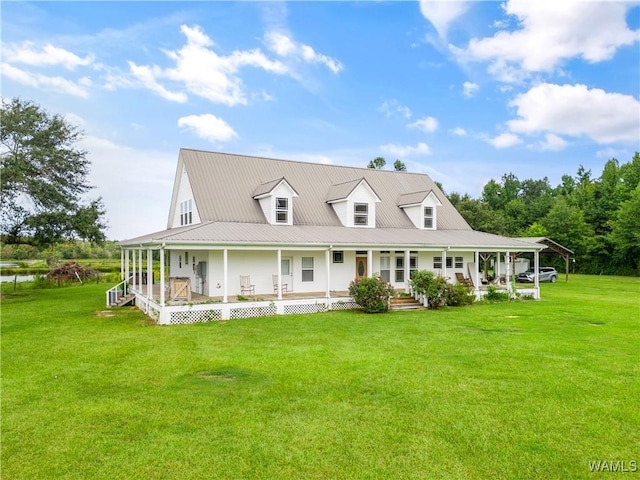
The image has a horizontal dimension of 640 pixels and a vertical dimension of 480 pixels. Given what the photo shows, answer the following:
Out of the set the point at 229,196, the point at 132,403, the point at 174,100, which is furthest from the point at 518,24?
the point at 132,403

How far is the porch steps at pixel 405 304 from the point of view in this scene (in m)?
18.2

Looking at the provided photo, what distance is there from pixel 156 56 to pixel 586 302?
23.5 metres

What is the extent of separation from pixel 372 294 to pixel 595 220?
1706 inches

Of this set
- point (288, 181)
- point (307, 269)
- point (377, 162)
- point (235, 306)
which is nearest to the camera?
point (235, 306)

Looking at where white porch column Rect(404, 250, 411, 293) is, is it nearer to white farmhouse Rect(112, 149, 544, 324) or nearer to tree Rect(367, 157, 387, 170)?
white farmhouse Rect(112, 149, 544, 324)

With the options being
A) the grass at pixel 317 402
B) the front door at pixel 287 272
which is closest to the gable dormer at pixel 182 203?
the front door at pixel 287 272

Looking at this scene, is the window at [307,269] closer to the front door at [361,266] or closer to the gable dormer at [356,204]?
the front door at [361,266]

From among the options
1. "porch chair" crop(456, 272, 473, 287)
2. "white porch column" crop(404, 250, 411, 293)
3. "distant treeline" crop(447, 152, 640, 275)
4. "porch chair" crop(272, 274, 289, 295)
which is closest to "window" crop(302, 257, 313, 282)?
"porch chair" crop(272, 274, 289, 295)

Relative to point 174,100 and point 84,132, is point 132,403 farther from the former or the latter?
point 84,132

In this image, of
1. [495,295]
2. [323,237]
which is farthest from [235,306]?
[495,295]

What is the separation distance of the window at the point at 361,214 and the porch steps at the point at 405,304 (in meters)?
4.83

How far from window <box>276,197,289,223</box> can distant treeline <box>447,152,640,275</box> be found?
28.1 meters

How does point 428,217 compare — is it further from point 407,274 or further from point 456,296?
point 456,296

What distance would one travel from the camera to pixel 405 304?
61.1 feet
